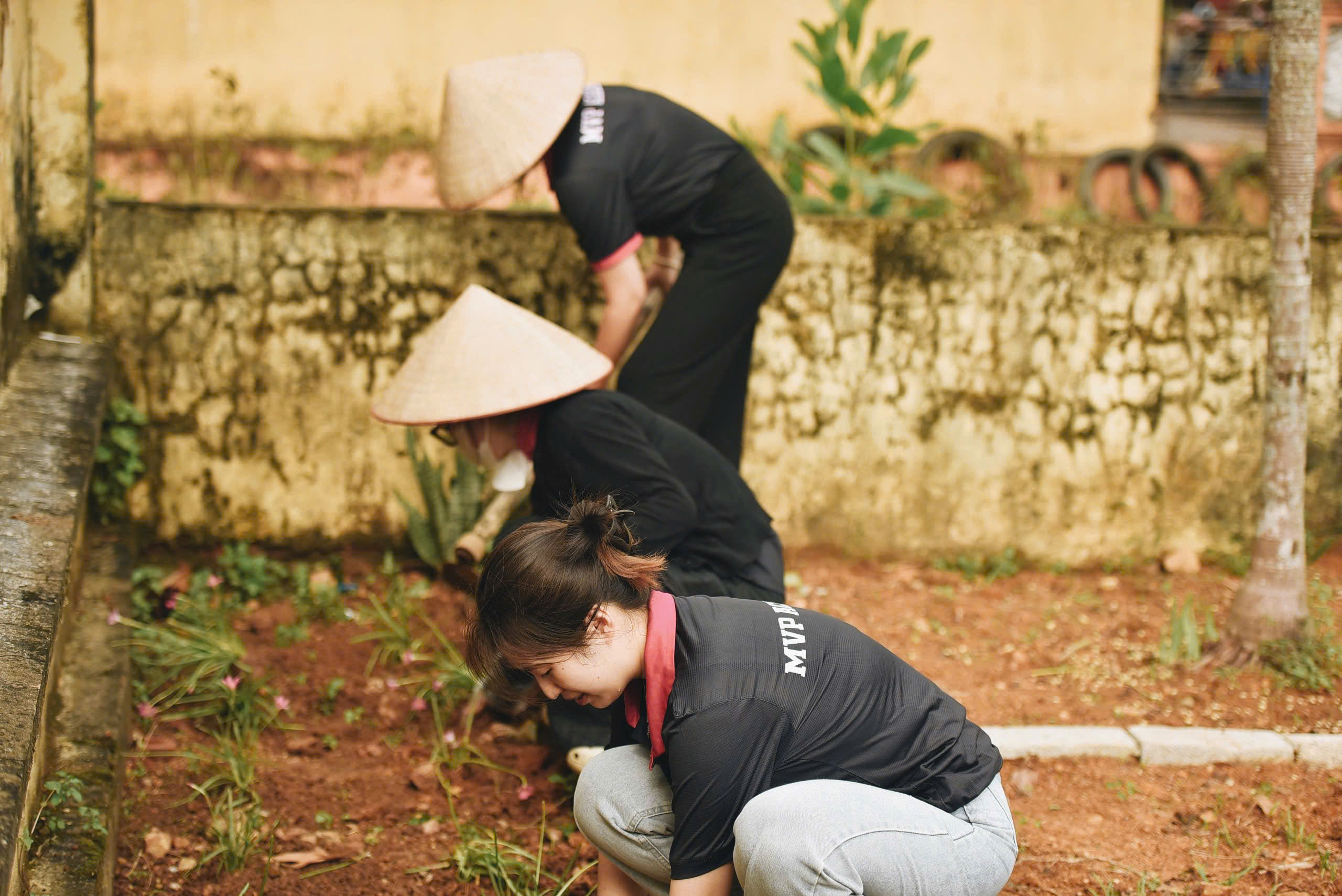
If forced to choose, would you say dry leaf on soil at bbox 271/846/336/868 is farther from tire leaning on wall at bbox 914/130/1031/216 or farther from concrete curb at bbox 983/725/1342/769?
tire leaning on wall at bbox 914/130/1031/216

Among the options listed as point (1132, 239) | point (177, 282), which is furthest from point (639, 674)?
point (1132, 239)

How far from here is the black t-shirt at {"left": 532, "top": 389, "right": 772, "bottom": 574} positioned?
238cm

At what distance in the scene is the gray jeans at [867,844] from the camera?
1.67m

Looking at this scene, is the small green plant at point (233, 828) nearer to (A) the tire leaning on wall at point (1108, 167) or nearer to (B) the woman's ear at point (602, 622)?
(B) the woman's ear at point (602, 622)

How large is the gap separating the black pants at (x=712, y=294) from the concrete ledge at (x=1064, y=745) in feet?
3.80

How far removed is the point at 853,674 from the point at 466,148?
1816 millimetres

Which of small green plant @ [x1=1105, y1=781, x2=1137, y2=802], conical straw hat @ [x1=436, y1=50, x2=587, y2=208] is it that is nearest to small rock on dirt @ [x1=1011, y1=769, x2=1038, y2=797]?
small green plant @ [x1=1105, y1=781, x2=1137, y2=802]

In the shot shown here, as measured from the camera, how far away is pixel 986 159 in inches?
236

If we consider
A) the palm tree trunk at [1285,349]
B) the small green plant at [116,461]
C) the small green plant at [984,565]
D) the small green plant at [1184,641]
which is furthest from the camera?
the small green plant at [984,565]

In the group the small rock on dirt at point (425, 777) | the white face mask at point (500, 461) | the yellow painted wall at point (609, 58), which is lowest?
the small rock on dirt at point (425, 777)

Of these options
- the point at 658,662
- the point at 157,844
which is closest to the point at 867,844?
the point at 658,662

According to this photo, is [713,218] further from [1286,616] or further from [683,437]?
[1286,616]

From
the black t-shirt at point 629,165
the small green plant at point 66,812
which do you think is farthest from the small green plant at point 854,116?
the small green plant at point 66,812

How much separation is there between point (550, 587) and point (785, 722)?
1.34 feet
